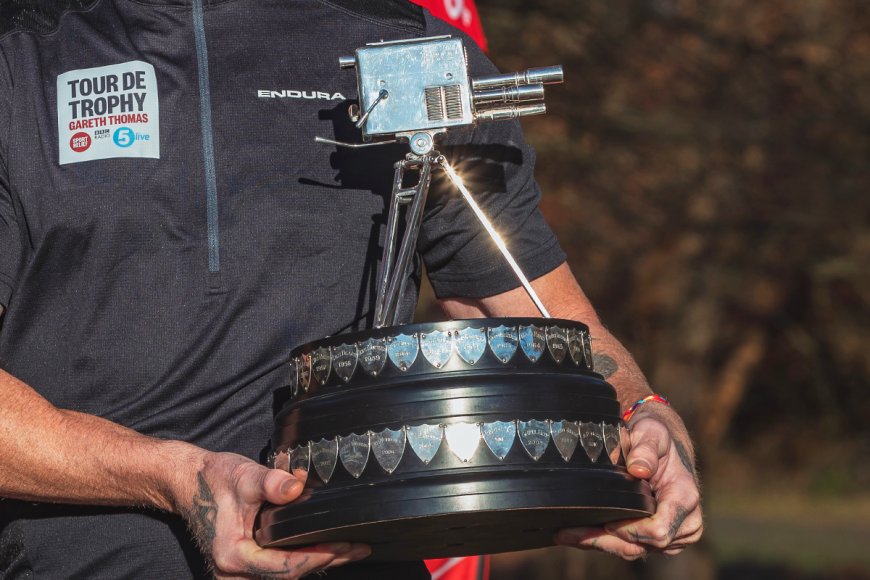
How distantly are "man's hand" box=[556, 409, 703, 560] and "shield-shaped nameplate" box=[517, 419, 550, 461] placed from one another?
7.7 inches

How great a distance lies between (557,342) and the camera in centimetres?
186

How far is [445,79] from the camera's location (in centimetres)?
196

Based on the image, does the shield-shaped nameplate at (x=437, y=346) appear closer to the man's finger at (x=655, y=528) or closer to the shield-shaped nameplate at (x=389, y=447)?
the shield-shaped nameplate at (x=389, y=447)

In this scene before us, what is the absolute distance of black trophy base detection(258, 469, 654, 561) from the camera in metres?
1.70

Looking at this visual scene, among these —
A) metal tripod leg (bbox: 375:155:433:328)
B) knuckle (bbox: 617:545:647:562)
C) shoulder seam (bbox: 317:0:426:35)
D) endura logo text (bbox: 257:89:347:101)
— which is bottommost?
knuckle (bbox: 617:545:647:562)

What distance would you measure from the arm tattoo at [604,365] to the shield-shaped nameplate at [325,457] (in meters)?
0.81

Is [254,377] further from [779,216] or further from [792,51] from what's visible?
[779,216]

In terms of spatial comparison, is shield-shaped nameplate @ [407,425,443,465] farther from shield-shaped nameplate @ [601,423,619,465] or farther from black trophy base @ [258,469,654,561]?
shield-shaped nameplate @ [601,423,619,465]

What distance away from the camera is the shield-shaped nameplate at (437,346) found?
177 centimetres

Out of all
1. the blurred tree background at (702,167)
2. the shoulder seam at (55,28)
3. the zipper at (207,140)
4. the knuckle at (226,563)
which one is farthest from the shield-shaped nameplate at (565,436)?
the blurred tree background at (702,167)

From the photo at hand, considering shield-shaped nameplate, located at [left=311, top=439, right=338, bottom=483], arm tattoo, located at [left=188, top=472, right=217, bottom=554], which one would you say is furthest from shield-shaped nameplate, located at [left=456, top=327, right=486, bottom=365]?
arm tattoo, located at [left=188, top=472, right=217, bottom=554]

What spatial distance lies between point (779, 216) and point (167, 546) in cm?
529

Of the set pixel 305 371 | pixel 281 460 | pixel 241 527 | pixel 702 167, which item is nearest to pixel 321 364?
pixel 305 371

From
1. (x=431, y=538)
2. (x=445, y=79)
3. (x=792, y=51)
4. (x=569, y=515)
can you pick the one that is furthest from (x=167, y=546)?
(x=792, y=51)
